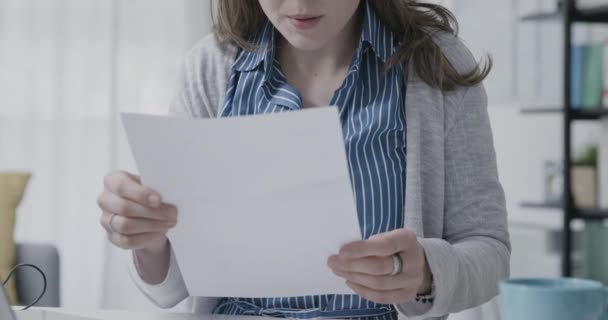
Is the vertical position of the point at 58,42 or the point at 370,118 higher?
the point at 58,42

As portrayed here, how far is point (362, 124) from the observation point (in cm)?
116

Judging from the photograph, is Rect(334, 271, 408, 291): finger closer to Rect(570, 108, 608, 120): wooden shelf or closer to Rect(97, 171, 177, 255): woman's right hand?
Rect(97, 171, 177, 255): woman's right hand

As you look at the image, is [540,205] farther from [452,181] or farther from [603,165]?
[452,181]

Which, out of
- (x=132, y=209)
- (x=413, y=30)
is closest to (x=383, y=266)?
(x=132, y=209)

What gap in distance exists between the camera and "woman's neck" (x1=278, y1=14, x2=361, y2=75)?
1254mm

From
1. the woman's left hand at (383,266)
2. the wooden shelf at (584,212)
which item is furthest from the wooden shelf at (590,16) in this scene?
Answer: the woman's left hand at (383,266)

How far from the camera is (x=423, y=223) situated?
117 centimetres

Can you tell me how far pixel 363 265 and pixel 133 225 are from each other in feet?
0.84

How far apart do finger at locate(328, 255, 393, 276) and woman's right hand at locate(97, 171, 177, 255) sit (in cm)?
17

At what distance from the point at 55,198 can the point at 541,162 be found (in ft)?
6.92

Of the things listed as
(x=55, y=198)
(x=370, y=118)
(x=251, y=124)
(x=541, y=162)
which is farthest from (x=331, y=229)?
(x=55, y=198)

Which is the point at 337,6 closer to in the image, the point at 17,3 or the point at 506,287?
the point at 506,287

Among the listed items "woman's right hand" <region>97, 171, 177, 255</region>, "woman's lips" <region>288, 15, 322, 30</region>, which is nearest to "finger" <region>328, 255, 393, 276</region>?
"woman's right hand" <region>97, 171, 177, 255</region>

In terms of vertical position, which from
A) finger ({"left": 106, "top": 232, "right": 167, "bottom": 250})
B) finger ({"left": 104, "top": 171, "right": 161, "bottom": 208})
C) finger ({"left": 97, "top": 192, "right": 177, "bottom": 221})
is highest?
finger ({"left": 104, "top": 171, "right": 161, "bottom": 208})
